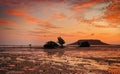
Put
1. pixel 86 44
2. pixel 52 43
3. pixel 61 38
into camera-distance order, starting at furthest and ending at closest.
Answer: pixel 86 44, pixel 61 38, pixel 52 43

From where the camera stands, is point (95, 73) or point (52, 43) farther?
point (52, 43)

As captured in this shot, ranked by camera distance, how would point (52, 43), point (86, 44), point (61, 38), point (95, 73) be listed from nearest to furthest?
1. point (95, 73)
2. point (52, 43)
3. point (61, 38)
4. point (86, 44)

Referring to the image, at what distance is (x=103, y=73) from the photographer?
2089cm

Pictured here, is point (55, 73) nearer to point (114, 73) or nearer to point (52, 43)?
point (114, 73)

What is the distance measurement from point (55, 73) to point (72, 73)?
6.01 ft

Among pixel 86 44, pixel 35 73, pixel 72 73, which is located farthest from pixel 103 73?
pixel 86 44

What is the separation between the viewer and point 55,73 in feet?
68.8

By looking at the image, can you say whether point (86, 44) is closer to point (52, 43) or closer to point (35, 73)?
point (52, 43)

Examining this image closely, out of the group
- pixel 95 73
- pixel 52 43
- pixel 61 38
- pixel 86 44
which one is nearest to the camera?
pixel 95 73

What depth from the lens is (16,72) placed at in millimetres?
21844

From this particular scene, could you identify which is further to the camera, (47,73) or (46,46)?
(46,46)

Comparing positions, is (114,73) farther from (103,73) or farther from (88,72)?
(88,72)

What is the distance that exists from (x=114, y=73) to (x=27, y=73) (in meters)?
9.38

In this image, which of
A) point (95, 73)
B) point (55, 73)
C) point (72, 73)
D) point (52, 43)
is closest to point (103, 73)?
point (95, 73)
